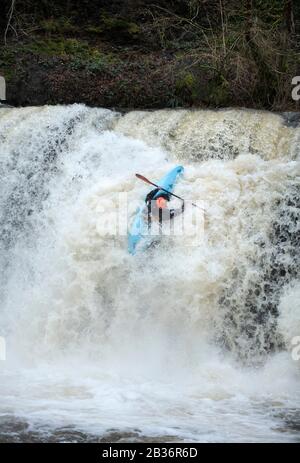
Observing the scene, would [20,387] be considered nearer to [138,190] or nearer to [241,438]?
[241,438]

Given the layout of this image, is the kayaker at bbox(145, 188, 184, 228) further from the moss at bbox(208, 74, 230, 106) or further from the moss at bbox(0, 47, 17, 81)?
the moss at bbox(0, 47, 17, 81)

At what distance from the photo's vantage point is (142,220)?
707cm

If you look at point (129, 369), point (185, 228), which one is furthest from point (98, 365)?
point (185, 228)

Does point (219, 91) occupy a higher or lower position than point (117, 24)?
lower

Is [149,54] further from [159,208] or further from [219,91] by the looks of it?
[159,208]

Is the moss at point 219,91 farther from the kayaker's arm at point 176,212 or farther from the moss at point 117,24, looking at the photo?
the moss at point 117,24

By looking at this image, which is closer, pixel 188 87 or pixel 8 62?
pixel 188 87

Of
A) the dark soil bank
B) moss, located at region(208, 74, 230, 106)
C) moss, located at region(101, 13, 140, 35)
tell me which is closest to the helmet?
the dark soil bank

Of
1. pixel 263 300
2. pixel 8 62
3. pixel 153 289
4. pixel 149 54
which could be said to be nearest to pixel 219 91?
pixel 149 54

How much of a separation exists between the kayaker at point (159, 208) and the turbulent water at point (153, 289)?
0.26m

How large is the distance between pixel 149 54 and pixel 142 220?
6.42 m

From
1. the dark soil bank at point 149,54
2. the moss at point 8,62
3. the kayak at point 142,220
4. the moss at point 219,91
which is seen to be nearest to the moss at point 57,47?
the dark soil bank at point 149,54

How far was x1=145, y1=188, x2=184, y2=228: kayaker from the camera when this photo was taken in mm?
7008

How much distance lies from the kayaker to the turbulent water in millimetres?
258
